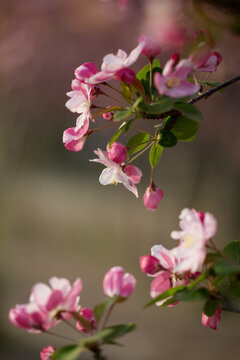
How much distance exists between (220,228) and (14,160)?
238 cm

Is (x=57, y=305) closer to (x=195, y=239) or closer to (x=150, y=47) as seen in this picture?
(x=195, y=239)

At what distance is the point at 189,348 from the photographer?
4672 mm

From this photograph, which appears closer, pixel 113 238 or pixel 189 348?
pixel 189 348

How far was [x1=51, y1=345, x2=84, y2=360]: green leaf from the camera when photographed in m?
0.46

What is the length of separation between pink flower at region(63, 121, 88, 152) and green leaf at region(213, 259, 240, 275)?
257mm

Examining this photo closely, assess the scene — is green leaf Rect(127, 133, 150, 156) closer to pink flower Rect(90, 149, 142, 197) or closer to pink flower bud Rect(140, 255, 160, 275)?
pink flower Rect(90, 149, 142, 197)

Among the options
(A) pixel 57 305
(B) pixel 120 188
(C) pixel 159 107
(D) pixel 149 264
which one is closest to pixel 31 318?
(A) pixel 57 305

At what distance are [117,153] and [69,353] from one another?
27 centimetres

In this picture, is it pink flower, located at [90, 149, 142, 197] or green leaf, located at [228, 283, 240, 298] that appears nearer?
green leaf, located at [228, 283, 240, 298]

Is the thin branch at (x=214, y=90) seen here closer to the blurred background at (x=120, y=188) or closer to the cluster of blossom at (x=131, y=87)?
the cluster of blossom at (x=131, y=87)

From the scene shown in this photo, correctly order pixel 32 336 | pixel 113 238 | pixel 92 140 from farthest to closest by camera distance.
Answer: pixel 92 140, pixel 113 238, pixel 32 336

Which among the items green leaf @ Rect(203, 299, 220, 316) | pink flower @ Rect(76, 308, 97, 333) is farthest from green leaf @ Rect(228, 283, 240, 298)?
pink flower @ Rect(76, 308, 97, 333)

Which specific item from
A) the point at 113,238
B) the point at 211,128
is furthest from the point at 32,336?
Answer: the point at 113,238

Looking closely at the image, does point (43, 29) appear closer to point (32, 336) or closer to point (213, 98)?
point (213, 98)
